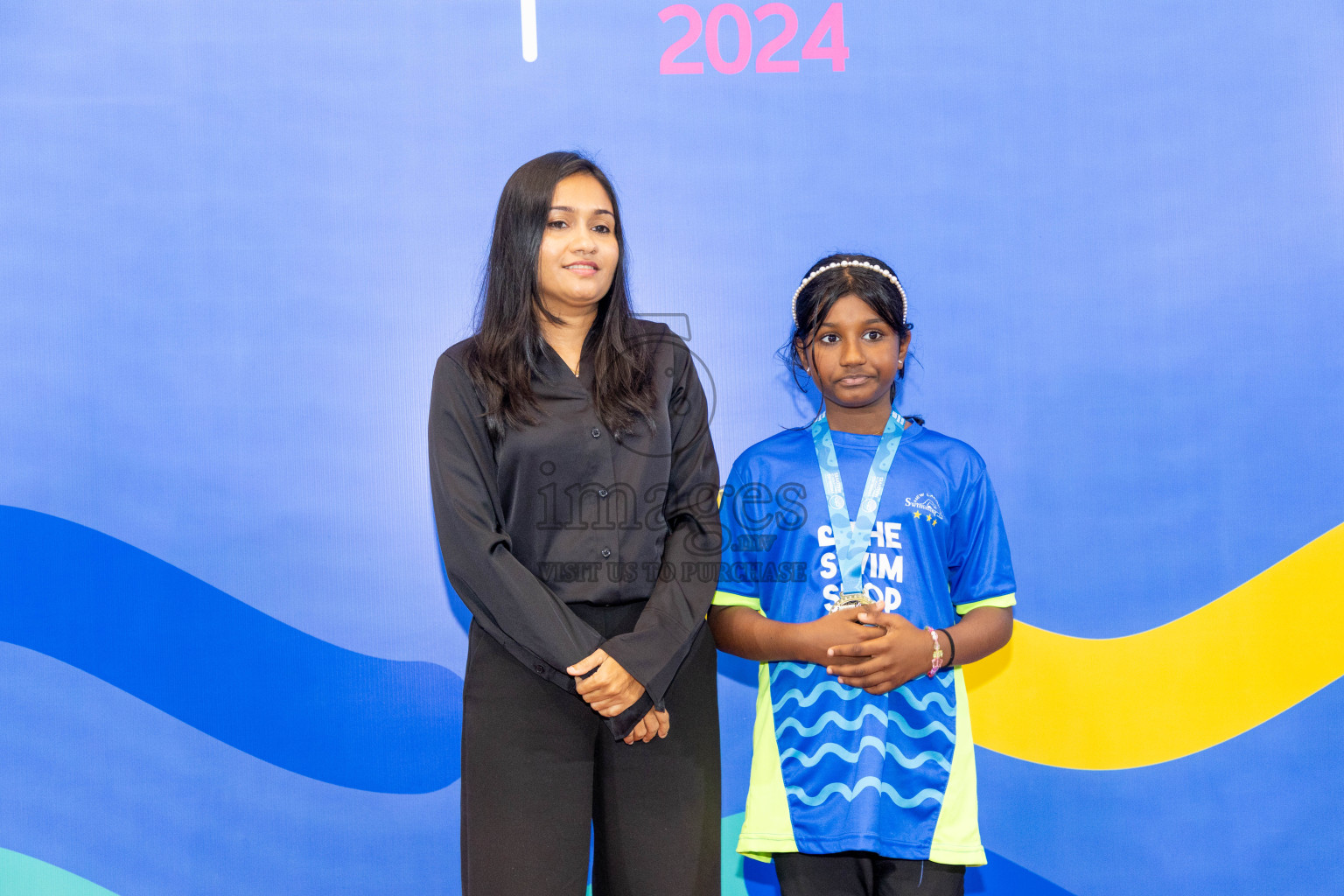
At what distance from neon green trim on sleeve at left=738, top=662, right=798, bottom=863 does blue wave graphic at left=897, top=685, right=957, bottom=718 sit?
0.25 meters

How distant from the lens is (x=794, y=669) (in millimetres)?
1827

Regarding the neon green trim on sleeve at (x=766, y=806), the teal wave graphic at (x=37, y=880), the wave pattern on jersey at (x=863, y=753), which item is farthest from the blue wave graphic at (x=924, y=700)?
the teal wave graphic at (x=37, y=880)

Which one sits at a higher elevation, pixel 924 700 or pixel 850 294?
pixel 850 294

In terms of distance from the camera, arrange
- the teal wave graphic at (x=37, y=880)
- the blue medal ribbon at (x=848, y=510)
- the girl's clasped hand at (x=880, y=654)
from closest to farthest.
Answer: the girl's clasped hand at (x=880, y=654)
the blue medal ribbon at (x=848, y=510)
the teal wave graphic at (x=37, y=880)

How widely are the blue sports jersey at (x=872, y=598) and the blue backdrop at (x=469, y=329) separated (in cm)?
73

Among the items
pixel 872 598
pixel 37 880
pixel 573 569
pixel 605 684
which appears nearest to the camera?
pixel 605 684

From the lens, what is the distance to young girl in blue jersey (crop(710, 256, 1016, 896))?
5.72 ft

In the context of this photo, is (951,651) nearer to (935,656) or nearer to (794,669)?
Answer: (935,656)

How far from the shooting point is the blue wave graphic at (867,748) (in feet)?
5.76

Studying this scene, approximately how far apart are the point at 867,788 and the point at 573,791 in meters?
0.52

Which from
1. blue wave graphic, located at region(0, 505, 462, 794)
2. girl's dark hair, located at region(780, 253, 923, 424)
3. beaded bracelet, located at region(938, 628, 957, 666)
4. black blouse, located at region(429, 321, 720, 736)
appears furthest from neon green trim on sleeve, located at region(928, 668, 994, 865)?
blue wave graphic, located at region(0, 505, 462, 794)

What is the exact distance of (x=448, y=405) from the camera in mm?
1748

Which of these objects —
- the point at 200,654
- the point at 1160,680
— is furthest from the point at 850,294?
the point at 200,654

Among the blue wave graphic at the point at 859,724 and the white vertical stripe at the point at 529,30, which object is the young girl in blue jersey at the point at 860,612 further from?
the white vertical stripe at the point at 529,30
